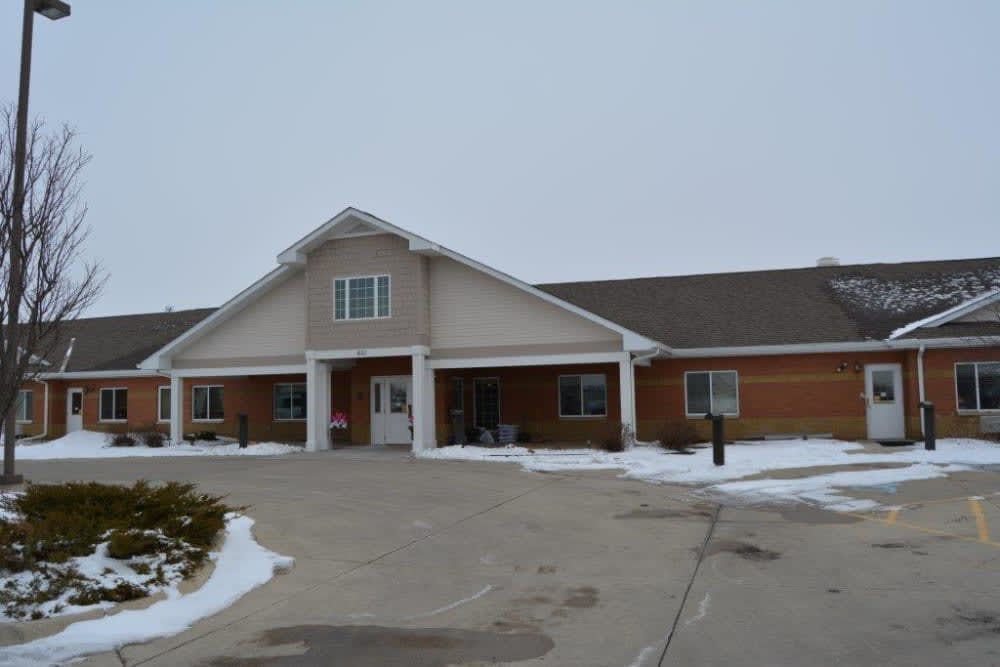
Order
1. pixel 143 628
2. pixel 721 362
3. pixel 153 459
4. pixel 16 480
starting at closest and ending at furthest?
pixel 143 628 < pixel 16 480 < pixel 153 459 < pixel 721 362

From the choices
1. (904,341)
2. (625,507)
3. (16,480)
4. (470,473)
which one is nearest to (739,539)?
(625,507)

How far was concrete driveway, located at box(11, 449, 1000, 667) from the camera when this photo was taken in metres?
6.16

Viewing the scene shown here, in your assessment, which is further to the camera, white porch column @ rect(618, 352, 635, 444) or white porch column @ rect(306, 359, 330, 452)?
white porch column @ rect(306, 359, 330, 452)

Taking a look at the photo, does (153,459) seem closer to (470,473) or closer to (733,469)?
(470,473)

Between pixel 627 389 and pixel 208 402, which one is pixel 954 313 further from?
pixel 208 402

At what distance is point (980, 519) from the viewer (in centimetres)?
1132

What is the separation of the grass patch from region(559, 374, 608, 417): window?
17062 mm

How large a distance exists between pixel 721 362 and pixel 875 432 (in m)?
4.62

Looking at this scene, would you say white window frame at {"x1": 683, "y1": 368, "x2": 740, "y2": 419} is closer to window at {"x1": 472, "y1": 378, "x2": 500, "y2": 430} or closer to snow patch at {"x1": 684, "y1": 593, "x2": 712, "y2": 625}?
window at {"x1": 472, "y1": 378, "x2": 500, "y2": 430}

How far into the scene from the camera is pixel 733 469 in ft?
57.0

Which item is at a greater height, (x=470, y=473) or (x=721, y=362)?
(x=721, y=362)

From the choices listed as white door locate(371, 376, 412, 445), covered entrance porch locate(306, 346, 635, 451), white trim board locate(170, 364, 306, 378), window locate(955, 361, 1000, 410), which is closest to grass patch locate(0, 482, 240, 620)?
covered entrance porch locate(306, 346, 635, 451)

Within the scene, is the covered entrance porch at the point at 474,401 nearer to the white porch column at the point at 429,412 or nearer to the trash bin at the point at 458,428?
the trash bin at the point at 458,428

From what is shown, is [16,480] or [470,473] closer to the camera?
[16,480]
